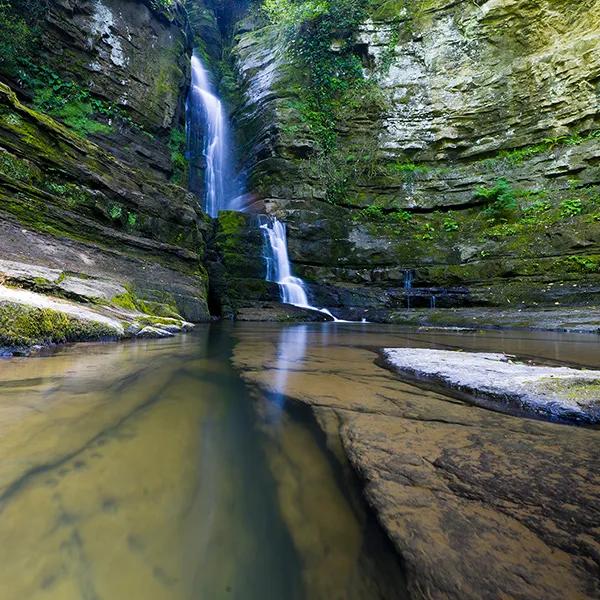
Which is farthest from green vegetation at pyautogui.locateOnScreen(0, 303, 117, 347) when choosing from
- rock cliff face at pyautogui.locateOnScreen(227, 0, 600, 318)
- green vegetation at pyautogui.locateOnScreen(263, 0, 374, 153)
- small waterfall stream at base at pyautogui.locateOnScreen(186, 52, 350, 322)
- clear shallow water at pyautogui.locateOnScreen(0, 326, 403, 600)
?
green vegetation at pyautogui.locateOnScreen(263, 0, 374, 153)

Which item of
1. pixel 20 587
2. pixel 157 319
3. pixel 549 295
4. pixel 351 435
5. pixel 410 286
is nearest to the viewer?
pixel 20 587

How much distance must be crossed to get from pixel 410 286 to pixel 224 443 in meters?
12.6

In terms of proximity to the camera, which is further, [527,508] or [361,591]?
[527,508]

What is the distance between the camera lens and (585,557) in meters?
0.72

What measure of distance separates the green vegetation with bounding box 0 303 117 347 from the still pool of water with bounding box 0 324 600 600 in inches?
62.0

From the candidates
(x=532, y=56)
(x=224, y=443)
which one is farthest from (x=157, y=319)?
(x=532, y=56)

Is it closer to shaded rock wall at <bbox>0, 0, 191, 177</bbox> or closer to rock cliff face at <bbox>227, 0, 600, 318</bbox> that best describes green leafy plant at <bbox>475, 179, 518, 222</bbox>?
rock cliff face at <bbox>227, 0, 600, 318</bbox>

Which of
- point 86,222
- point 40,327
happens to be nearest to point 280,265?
point 86,222

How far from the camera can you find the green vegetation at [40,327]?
3148mm

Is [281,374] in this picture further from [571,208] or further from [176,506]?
[571,208]

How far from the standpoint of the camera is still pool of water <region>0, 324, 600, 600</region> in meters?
0.72

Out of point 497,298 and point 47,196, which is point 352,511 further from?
point 497,298

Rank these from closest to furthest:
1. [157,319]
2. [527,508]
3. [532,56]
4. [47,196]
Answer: [527,508] → [157,319] → [47,196] → [532,56]

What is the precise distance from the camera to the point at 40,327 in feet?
11.2
